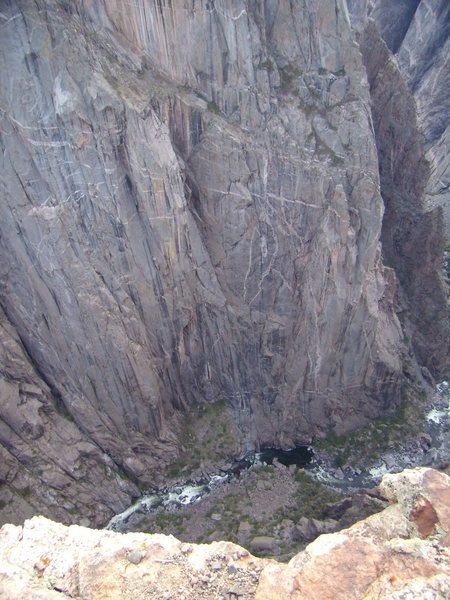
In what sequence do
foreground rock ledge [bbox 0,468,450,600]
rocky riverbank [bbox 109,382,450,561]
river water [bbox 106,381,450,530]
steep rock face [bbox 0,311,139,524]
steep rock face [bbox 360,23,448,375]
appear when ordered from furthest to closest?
steep rock face [bbox 360,23,448,375]
river water [bbox 106,381,450,530]
steep rock face [bbox 0,311,139,524]
rocky riverbank [bbox 109,382,450,561]
foreground rock ledge [bbox 0,468,450,600]

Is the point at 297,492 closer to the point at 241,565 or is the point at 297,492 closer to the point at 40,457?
the point at 40,457

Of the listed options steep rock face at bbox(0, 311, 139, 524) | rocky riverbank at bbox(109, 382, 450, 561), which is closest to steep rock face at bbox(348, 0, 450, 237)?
rocky riverbank at bbox(109, 382, 450, 561)

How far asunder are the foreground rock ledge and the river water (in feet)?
61.8

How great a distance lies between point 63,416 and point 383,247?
118 ft

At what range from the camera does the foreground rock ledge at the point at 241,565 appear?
14992 mm

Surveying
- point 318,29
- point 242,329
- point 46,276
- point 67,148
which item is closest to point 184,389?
point 242,329

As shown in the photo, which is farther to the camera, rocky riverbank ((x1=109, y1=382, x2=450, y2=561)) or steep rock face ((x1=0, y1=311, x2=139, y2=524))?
steep rock face ((x1=0, y1=311, x2=139, y2=524))

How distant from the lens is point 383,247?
173 ft

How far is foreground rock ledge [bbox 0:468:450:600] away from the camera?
15.0m

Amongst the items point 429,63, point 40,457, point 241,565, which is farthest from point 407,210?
point 241,565

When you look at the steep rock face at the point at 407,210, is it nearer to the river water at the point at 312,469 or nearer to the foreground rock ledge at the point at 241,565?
the river water at the point at 312,469

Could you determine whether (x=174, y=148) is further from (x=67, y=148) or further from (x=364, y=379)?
(x=364, y=379)

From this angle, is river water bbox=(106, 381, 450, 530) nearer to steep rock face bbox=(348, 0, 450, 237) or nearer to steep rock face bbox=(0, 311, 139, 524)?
steep rock face bbox=(0, 311, 139, 524)

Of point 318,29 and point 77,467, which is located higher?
point 318,29
